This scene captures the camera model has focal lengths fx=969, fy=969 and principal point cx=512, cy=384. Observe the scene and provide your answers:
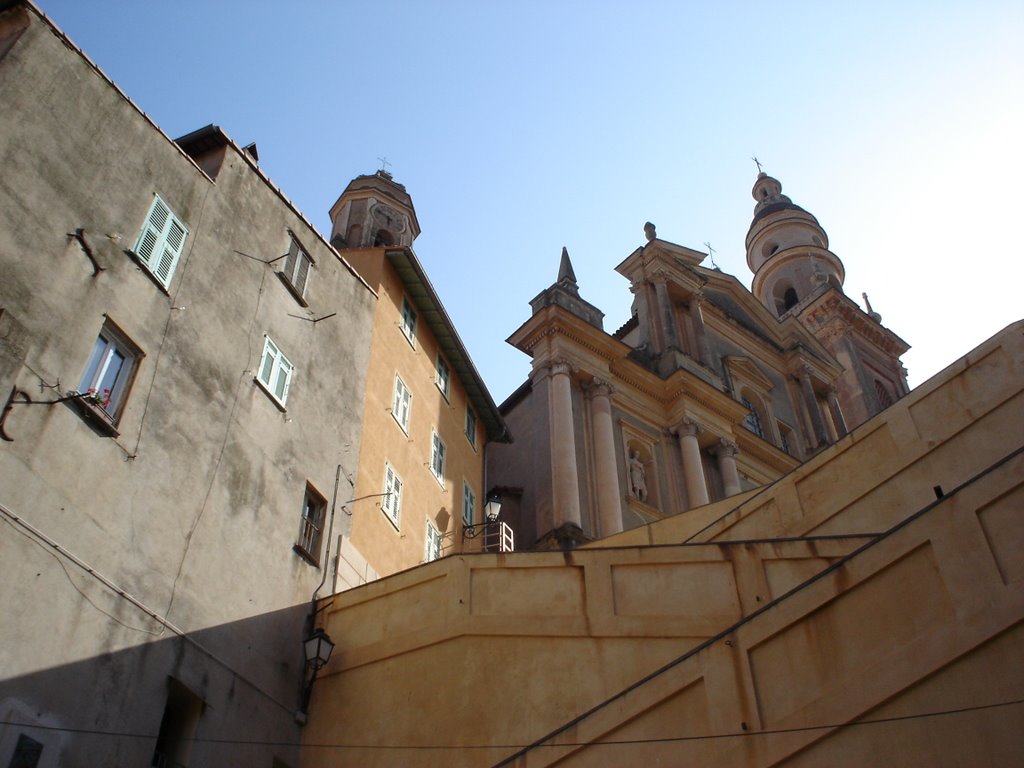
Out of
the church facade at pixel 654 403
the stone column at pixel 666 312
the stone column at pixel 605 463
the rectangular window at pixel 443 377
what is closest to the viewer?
the rectangular window at pixel 443 377

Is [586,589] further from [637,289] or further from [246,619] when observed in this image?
[637,289]

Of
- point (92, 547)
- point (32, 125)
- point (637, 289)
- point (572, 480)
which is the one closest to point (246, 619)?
point (92, 547)

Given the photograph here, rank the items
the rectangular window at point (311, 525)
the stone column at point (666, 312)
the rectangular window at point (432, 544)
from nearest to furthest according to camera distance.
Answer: the rectangular window at point (311, 525) < the rectangular window at point (432, 544) < the stone column at point (666, 312)

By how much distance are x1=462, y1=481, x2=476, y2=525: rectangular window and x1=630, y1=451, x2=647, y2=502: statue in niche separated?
19.1 feet

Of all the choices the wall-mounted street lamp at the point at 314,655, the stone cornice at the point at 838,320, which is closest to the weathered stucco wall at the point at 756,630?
the wall-mounted street lamp at the point at 314,655

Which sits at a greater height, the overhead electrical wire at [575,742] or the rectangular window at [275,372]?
the rectangular window at [275,372]

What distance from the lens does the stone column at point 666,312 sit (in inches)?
1200

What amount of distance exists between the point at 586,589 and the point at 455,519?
8.03m

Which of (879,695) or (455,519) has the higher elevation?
(455,519)

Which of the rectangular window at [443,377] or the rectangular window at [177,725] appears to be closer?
the rectangular window at [177,725]

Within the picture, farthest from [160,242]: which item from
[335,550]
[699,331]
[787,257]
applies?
[787,257]

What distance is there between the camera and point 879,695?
7688 mm

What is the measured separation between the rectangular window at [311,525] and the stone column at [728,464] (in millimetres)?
15593

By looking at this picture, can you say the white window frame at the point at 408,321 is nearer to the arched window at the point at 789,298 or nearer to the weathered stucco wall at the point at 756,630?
the weathered stucco wall at the point at 756,630
